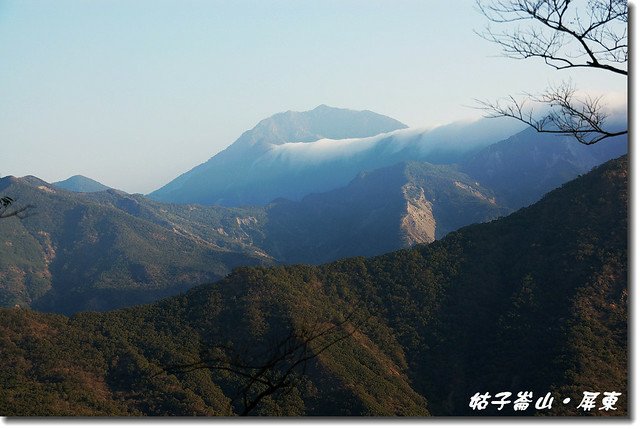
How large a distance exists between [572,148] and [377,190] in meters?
43.9

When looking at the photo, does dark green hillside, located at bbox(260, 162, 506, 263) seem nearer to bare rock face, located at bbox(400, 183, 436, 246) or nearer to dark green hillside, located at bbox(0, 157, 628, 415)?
bare rock face, located at bbox(400, 183, 436, 246)

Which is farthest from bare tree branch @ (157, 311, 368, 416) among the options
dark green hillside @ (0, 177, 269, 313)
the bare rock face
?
the bare rock face

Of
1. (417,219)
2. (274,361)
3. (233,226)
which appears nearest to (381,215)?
(417,219)

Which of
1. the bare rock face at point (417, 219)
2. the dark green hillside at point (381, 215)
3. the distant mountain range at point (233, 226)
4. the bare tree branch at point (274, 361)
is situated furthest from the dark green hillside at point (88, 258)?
the bare tree branch at point (274, 361)

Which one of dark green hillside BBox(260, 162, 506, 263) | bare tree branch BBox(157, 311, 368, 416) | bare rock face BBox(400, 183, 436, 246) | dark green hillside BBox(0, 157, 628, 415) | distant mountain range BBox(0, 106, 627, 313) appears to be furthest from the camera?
dark green hillside BBox(260, 162, 506, 263)

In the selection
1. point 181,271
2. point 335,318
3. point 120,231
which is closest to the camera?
point 335,318

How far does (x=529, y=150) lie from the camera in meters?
136

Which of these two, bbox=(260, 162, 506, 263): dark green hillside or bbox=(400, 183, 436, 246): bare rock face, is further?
bbox=(260, 162, 506, 263): dark green hillside

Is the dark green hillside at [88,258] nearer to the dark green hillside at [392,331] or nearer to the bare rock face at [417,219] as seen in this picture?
the bare rock face at [417,219]

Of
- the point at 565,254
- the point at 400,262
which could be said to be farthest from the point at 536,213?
the point at 400,262

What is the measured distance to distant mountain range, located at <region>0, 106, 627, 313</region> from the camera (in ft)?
307

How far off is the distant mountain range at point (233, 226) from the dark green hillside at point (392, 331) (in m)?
54.1

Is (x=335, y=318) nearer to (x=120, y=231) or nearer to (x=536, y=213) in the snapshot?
(x=536, y=213)

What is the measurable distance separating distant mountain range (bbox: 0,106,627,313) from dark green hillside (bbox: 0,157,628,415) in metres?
54.1
